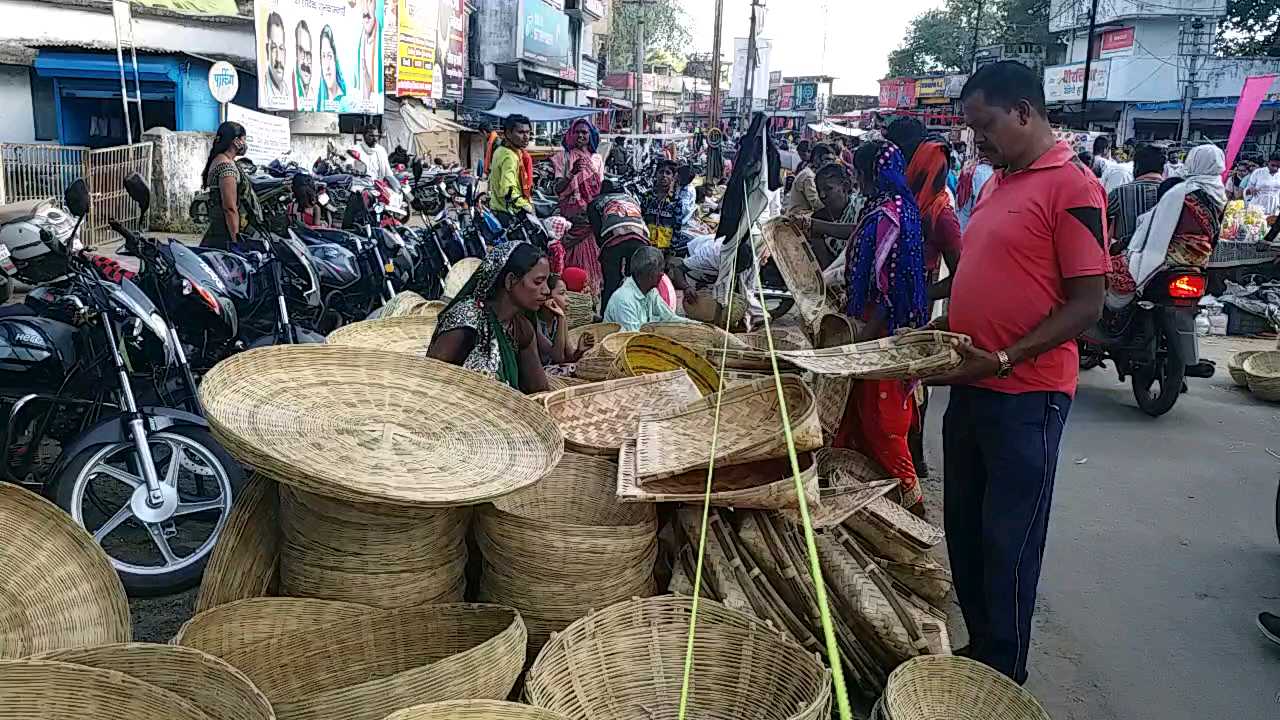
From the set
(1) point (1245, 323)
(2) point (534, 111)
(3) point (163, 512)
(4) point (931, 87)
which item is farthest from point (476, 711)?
(4) point (931, 87)

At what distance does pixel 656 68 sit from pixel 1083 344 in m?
72.5

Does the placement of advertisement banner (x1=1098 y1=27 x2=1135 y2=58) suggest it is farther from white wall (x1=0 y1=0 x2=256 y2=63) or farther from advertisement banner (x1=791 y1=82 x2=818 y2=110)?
white wall (x1=0 y1=0 x2=256 y2=63)

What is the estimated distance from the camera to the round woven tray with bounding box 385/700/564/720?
75.2 inches

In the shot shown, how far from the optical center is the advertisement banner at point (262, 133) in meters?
12.5

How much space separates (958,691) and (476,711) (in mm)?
1383

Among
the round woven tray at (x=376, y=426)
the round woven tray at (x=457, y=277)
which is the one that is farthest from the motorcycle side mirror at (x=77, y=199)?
the round woven tray at (x=457, y=277)

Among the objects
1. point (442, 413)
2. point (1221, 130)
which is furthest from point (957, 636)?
point (1221, 130)

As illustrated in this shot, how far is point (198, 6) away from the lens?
1418cm

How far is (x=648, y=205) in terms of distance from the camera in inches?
382

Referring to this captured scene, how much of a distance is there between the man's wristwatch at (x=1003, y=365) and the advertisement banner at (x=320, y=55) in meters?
13.7

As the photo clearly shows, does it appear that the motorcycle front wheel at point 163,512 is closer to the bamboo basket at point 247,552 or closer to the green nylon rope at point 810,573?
the bamboo basket at point 247,552

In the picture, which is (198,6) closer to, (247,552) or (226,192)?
(226,192)

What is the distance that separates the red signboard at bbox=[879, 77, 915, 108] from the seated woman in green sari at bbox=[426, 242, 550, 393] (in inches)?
2027

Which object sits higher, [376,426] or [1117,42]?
[1117,42]
